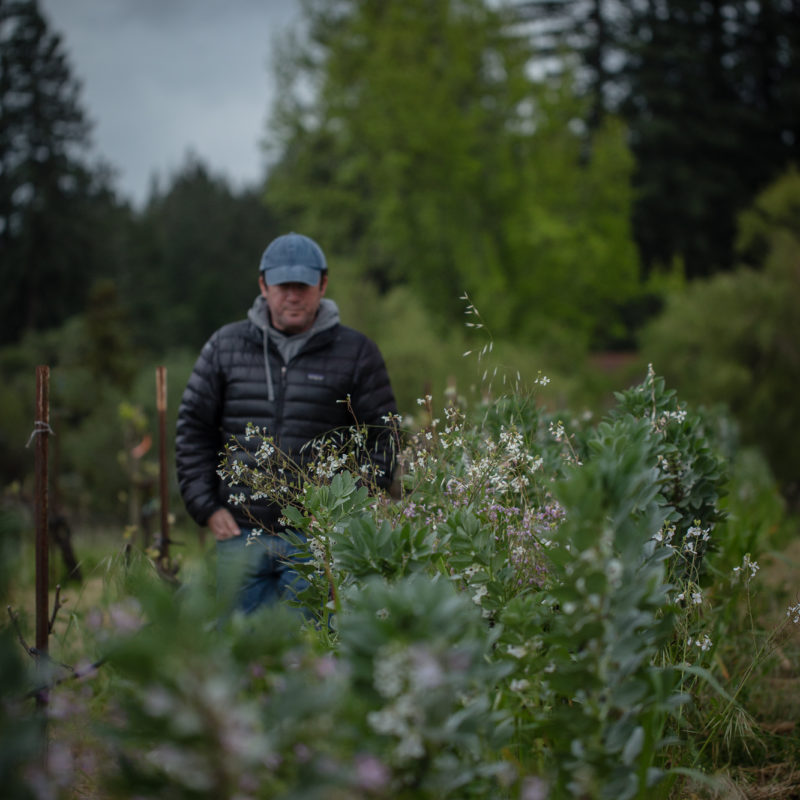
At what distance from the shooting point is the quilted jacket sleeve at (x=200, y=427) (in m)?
3.36

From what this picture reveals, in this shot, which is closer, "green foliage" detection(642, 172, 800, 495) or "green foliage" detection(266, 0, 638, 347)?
"green foliage" detection(642, 172, 800, 495)

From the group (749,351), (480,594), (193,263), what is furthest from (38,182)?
(480,594)

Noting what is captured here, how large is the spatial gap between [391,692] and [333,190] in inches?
801

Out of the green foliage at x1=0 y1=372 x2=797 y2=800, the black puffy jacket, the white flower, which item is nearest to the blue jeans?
the black puffy jacket

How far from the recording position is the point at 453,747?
5.33 ft

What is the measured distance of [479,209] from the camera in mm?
16531

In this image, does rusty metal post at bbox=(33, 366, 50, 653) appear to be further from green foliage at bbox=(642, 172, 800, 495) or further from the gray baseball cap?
green foliage at bbox=(642, 172, 800, 495)

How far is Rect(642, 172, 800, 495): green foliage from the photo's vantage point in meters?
13.6

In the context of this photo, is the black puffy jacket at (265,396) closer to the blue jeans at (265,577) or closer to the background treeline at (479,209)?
the blue jeans at (265,577)


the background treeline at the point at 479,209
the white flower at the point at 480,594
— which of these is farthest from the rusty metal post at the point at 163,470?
the background treeline at the point at 479,209

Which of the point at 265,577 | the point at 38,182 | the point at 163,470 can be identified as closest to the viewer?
the point at 265,577

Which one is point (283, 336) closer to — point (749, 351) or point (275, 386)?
point (275, 386)

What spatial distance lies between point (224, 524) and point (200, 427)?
1.46 ft

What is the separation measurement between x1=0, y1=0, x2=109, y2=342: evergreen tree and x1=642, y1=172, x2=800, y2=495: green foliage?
67.9ft
